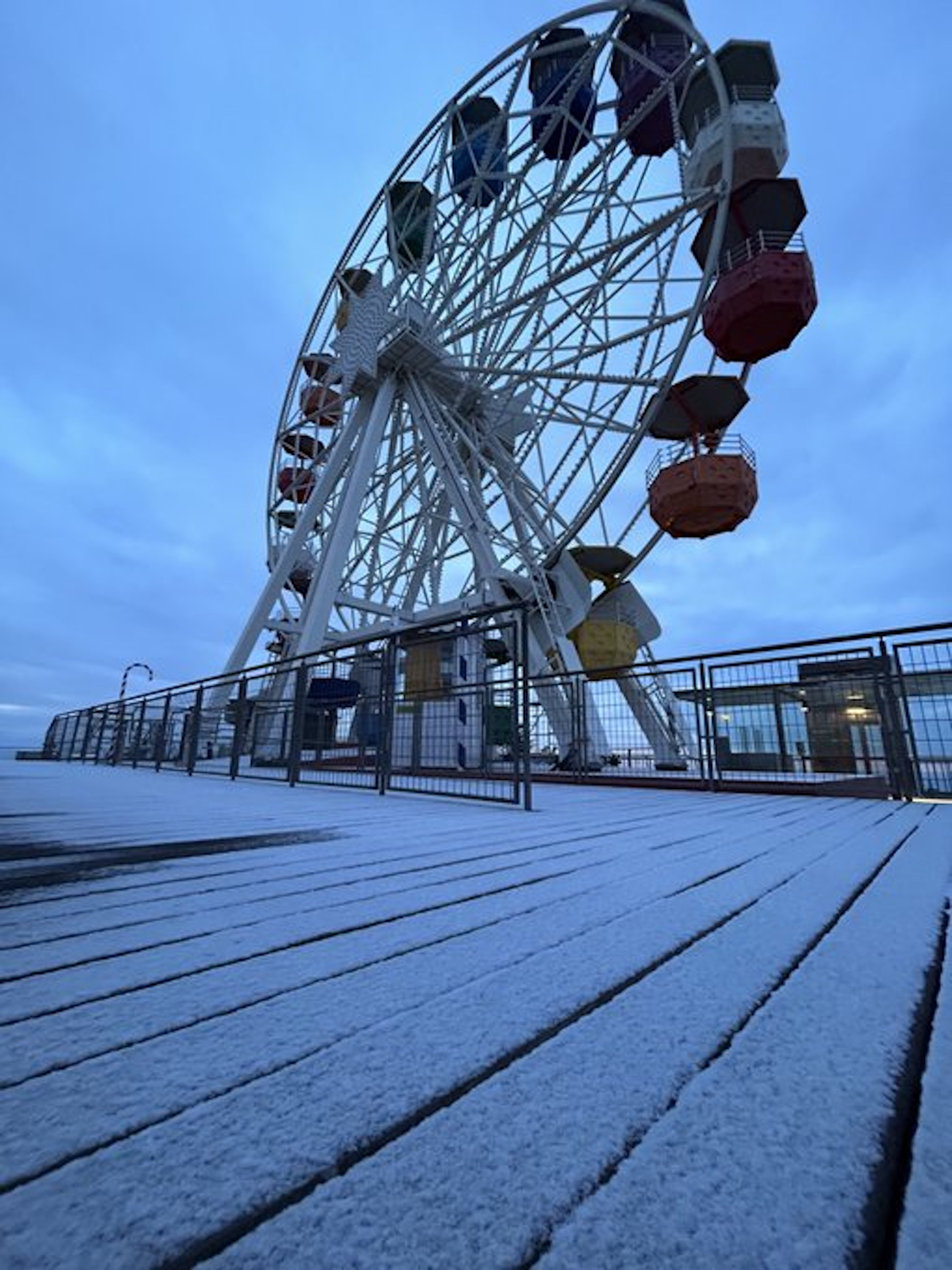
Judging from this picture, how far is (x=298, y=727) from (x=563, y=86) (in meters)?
16.3

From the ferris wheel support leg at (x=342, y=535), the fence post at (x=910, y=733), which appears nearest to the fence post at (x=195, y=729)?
the ferris wheel support leg at (x=342, y=535)

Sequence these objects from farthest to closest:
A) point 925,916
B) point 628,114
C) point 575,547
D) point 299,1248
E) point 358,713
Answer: point 575,547 < point 628,114 < point 358,713 < point 925,916 < point 299,1248

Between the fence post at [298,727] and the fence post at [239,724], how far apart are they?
133 cm

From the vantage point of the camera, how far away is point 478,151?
51.9ft

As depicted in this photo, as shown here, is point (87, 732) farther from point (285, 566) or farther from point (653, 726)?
point (653, 726)

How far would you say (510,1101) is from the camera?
722mm

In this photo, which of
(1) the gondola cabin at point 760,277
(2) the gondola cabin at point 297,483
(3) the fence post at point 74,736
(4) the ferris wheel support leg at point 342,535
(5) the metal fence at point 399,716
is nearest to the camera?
(5) the metal fence at point 399,716

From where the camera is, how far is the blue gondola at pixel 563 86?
1291cm

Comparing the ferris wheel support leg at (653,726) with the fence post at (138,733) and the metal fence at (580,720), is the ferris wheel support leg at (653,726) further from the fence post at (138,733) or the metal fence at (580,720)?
the fence post at (138,733)

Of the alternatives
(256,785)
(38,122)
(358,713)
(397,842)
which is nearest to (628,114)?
(358,713)

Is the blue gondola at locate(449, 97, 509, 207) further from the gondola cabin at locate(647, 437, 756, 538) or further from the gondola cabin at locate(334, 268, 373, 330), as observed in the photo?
the gondola cabin at locate(647, 437, 756, 538)

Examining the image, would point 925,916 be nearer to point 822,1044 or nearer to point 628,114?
point 822,1044

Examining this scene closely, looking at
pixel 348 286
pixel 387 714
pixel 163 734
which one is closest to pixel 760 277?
pixel 387 714

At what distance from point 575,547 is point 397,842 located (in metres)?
15.7
